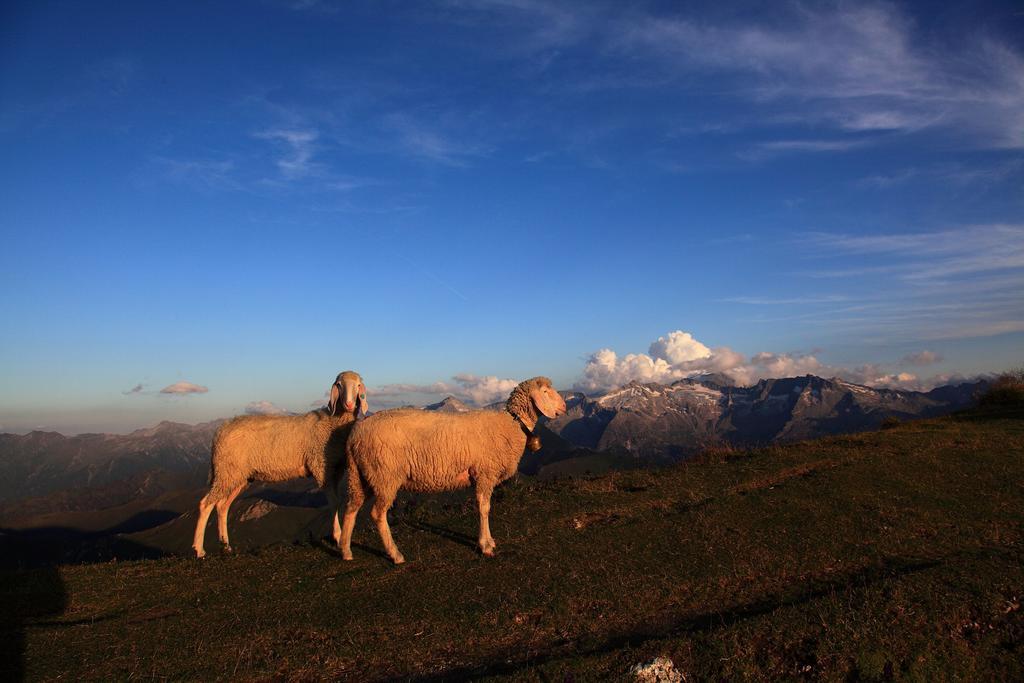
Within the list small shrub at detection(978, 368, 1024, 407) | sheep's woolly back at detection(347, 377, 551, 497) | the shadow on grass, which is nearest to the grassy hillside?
the shadow on grass

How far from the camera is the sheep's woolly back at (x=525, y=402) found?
12570 millimetres

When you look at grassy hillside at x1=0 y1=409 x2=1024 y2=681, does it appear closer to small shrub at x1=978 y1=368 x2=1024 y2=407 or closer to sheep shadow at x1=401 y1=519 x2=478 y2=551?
sheep shadow at x1=401 y1=519 x2=478 y2=551

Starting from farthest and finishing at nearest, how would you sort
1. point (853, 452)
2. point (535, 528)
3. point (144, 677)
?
point (853, 452), point (535, 528), point (144, 677)

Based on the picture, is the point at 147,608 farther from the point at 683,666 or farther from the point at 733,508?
the point at 733,508

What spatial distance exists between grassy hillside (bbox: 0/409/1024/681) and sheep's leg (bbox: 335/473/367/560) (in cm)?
38

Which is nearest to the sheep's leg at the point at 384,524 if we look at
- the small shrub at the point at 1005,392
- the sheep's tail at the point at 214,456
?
the sheep's tail at the point at 214,456

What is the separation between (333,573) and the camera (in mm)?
11094

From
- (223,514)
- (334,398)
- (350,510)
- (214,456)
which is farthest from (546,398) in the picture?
(223,514)

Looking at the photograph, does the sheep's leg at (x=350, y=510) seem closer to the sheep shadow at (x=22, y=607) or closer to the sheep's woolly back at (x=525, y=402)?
the sheep's woolly back at (x=525, y=402)

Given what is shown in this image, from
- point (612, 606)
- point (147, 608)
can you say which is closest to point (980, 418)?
point (612, 606)

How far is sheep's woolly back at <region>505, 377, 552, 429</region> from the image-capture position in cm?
1257

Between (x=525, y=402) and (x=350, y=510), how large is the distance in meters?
4.27

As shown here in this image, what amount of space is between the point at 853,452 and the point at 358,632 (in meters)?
17.3

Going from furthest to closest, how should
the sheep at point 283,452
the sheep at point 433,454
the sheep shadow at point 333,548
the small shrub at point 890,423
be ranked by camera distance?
the small shrub at point 890,423 < the sheep at point 283,452 < the sheep shadow at point 333,548 < the sheep at point 433,454
